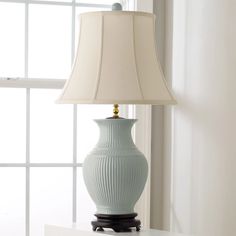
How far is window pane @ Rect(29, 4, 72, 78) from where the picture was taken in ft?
11.7

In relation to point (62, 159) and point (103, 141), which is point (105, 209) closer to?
point (103, 141)

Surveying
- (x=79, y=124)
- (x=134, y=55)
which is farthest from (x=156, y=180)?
(x=134, y=55)

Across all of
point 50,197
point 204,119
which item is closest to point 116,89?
point 204,119

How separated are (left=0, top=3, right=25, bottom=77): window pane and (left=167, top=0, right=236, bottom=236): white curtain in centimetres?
82

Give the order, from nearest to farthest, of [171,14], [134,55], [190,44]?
[134,55] < [190,44] < [171,14]

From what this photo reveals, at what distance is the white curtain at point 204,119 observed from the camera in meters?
2.70

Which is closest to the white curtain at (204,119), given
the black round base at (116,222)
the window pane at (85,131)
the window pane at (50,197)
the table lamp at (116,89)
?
the table lamp at (116,89)

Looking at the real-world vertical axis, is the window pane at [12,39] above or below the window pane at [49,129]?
above

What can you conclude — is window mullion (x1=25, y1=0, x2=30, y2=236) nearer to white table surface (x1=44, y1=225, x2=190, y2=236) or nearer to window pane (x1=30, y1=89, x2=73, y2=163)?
window pane (x1=30, y1=89, x2=73, y2=163)

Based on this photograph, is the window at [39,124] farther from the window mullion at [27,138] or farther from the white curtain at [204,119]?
the white curtain at [204,119]

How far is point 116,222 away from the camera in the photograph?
273 cm

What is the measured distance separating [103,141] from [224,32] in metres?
0.67

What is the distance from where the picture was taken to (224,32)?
2.75 meters

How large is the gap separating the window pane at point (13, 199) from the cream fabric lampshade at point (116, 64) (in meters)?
1.00
